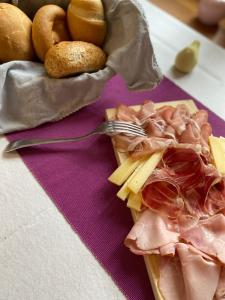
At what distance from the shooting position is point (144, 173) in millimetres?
591

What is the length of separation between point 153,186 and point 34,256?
22 centimetres

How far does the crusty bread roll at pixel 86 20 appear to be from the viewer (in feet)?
2.23

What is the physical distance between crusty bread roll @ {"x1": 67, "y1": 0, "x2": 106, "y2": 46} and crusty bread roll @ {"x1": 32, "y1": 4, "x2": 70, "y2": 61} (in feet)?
0.06

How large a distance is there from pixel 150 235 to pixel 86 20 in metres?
0.42

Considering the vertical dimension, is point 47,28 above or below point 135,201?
above

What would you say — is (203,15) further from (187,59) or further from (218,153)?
(218,153)

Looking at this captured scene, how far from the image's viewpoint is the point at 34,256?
0.51 m

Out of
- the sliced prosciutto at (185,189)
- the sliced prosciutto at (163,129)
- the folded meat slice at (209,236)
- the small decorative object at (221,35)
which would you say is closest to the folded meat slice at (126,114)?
the sliced prosciutto at (163,129)

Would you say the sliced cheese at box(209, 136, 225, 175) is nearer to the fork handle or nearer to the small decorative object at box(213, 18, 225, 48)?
the fork handle

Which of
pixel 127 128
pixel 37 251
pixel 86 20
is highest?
pixel 86 20

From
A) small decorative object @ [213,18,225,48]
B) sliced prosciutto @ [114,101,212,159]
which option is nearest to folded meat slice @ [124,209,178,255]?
sliced prosciutto @ [114,101,212,159]

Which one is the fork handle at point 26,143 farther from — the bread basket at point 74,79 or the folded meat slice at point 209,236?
the folded meat slice at point 209,236

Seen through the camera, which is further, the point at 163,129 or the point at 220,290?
the point at 163,129

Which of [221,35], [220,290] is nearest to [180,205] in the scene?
[220,290]
